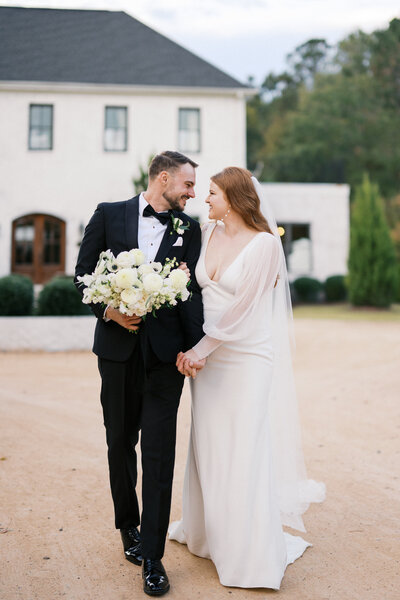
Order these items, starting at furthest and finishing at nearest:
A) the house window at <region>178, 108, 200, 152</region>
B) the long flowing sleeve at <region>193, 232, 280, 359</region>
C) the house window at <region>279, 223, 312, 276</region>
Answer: the house window at <region>279, 223, 312, 276</region>, the house window at <region>178, 108, 200, 152</region>, the long flowing sleeve at <region>193, 232, 280, 359</region>

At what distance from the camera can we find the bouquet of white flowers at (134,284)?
9.88 ft

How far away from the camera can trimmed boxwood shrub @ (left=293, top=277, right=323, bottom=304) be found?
81.0 ft

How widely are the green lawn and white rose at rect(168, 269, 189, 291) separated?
16.4 metres

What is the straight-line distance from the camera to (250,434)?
337 cm

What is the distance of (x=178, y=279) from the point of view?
3076 mm

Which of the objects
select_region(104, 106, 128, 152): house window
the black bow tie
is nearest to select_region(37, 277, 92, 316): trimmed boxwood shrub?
select_region(104, 106, 128, 152): house window

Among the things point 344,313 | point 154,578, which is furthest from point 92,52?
point 154,578

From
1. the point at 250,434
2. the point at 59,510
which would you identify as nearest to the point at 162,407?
the point at 250,434

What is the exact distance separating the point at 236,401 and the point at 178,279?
83 centimetres

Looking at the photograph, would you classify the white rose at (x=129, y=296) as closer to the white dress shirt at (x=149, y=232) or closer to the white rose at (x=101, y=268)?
the white rose at (x=101, y=268)

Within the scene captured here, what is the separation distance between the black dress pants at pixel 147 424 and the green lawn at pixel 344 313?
16.1 meters

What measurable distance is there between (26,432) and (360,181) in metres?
40.5

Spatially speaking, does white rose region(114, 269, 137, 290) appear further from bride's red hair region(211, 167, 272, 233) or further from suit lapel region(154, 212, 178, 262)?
bride's red hair region(211, 167, 272, 233)

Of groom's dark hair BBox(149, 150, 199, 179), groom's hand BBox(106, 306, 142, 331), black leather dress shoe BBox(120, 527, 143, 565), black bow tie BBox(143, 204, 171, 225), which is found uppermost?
groom's dark hair BBox(149, 150, 199, 179)
